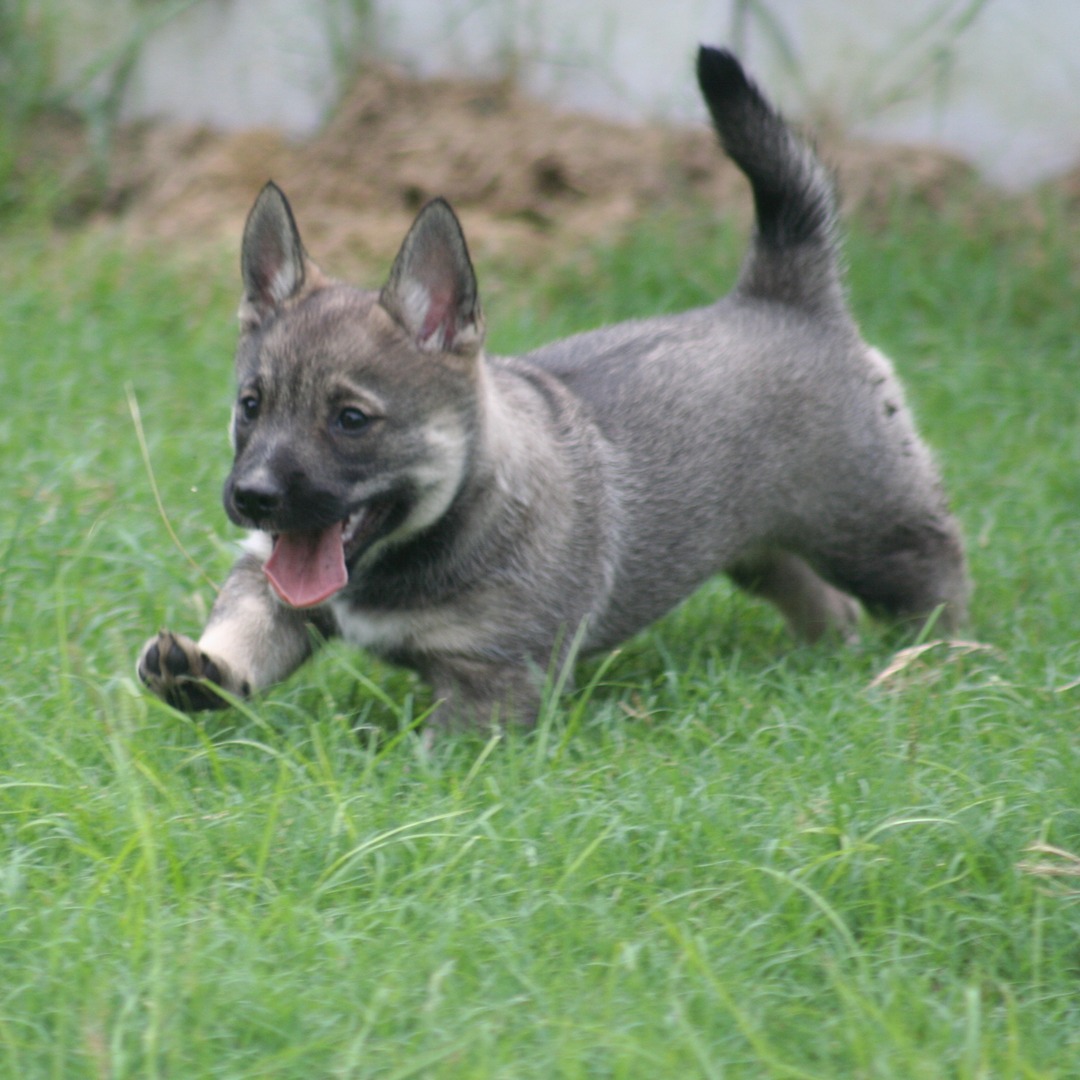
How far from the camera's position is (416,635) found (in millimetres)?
3803

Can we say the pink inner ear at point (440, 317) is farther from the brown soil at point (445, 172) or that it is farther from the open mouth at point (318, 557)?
the brown soil at point (445, 172)

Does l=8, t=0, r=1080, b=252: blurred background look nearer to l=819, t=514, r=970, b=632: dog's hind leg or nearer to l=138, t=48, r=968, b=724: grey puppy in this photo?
l=138, t=48, r=968, b=724: grey puppy

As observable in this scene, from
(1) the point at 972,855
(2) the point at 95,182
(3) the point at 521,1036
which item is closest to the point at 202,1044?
(3) the point at 521,1036

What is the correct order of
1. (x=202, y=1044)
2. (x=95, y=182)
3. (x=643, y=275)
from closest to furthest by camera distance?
(x=202, y=1044) < (x=643, y=275) < (x=95, y=182)

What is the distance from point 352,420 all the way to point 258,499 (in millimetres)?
313

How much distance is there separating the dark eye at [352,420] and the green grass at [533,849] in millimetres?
639

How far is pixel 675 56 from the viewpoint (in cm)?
764

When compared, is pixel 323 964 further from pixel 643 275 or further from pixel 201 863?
pixel 643 275

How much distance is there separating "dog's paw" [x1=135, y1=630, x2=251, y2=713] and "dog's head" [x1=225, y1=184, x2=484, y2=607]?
233 millimetres

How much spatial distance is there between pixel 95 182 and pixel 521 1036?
244 inches

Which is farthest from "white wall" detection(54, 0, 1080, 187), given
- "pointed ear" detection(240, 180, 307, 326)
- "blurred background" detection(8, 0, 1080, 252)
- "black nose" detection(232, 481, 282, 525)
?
"black nose" detection(232, 481, 282, 525)

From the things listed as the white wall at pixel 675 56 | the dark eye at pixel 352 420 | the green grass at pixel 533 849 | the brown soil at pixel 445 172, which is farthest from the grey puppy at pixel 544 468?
the white wall at pixel 675 56

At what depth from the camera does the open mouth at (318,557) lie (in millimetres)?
3641

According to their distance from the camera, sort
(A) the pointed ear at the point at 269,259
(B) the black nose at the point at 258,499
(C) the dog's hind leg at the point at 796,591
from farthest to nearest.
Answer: (C) the dog's hind leg at the point at 796,591 < (A) the pointed ear at the point at 269,259 < (B) the black nose at the point at 258,499
